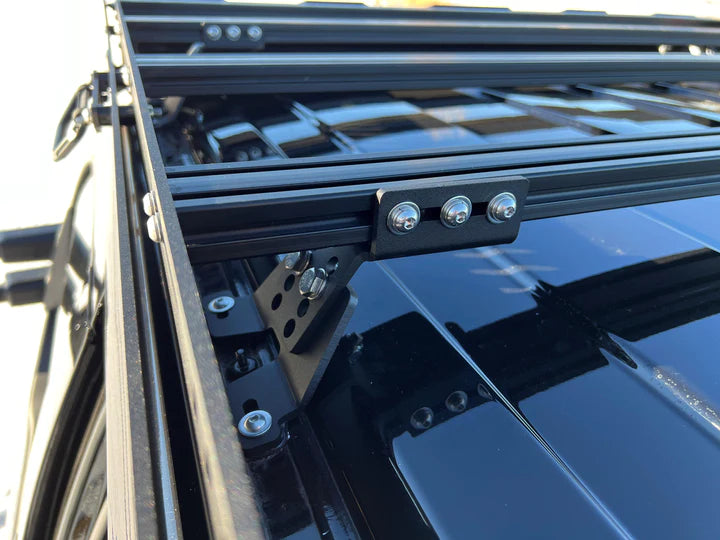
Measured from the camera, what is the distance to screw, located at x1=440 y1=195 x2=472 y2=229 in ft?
2.84

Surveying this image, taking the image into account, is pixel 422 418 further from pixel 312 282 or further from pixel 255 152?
pixel 255 152

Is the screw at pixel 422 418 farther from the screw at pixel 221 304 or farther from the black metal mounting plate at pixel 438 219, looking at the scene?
the screw at pixel 221 304

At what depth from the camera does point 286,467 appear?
35.3 inches

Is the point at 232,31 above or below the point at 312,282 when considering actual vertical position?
above

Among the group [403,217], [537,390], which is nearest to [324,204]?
[403,217]

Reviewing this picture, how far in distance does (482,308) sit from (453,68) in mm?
1079

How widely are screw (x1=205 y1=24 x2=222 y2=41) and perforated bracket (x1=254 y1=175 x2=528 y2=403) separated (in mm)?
1427

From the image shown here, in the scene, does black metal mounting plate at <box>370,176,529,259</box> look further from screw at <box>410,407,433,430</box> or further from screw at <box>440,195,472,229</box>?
screw at <box>410,407,433,430</box>

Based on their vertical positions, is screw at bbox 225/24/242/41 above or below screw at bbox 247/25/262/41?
above

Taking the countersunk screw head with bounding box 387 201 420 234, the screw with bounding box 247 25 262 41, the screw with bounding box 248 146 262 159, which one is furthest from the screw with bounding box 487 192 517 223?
the screw with bounding box 247 25 262 41

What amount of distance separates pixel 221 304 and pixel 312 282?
0.31m

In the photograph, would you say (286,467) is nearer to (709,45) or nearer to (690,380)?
(690,380)

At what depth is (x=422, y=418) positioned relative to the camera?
0.95 meters

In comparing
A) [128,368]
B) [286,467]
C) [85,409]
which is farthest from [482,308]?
[85,409]
